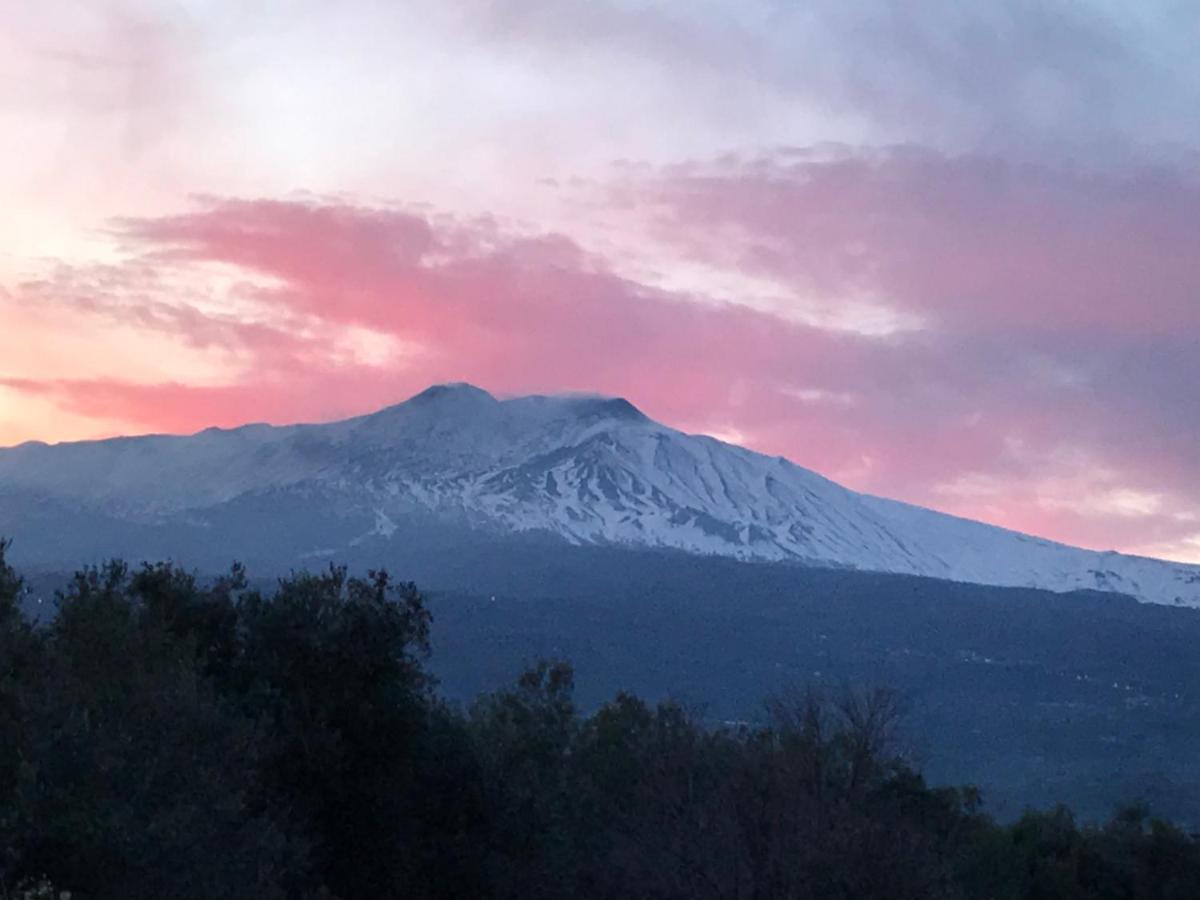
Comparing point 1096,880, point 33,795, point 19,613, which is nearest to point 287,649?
point 19,613

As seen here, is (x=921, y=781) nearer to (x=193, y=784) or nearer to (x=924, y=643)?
(x=193, y=784)

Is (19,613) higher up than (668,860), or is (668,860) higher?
(19,613)

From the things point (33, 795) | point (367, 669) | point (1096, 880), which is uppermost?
point (367, 669)

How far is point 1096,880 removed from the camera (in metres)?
49.1

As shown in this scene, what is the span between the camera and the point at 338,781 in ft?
83.6

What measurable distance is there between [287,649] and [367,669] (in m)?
1.31

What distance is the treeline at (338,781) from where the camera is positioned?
67.9 ft

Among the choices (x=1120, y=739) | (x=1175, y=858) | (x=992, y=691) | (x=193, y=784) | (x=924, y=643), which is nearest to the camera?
(x=193, y=784)

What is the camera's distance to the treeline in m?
20.7

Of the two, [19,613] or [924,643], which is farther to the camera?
[924,643]

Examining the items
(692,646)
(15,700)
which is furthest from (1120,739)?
(15,700)

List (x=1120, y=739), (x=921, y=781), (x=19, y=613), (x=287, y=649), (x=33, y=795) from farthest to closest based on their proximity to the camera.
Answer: (x=1120, y=739) → (x=921, y=781) → (x=287, y=649) → (x=19, y=613) → (x=33, y=795)

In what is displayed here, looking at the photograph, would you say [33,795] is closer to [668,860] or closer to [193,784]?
[193,784]

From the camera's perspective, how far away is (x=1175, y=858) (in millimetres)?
48750
